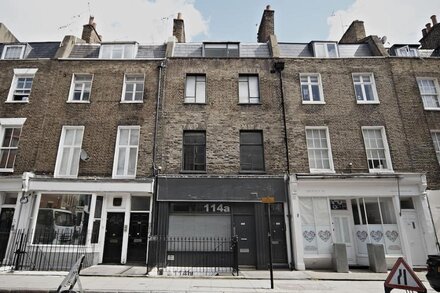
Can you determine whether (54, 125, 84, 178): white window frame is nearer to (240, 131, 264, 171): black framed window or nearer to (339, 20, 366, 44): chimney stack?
(240, 131, 264, 171): black framed window

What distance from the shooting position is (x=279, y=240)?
12172 millimetres

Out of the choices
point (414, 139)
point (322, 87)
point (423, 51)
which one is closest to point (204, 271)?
point (322, 87)

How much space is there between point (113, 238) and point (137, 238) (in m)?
1.07

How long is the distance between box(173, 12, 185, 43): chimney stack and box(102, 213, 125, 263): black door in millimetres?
10884

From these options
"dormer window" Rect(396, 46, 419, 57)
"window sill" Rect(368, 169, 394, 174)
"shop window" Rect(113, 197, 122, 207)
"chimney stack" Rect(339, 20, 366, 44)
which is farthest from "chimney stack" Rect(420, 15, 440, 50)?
"shop window" Rect(113, 197, 122, 207)

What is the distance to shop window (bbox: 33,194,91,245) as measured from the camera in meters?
11.8

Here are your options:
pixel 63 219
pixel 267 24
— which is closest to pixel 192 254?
pixel 63 219

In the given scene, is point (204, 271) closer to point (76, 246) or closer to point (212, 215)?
point (212, 215)

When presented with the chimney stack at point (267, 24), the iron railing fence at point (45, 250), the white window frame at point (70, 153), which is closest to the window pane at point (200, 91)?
the chimney stack at point (267, 24)

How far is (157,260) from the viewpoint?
11484 mm

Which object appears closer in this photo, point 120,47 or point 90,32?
point 120,47

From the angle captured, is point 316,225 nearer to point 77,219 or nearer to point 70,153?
point 77,219

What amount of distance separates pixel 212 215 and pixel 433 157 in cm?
1075

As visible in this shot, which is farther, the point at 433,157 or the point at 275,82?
the point at 275,82
